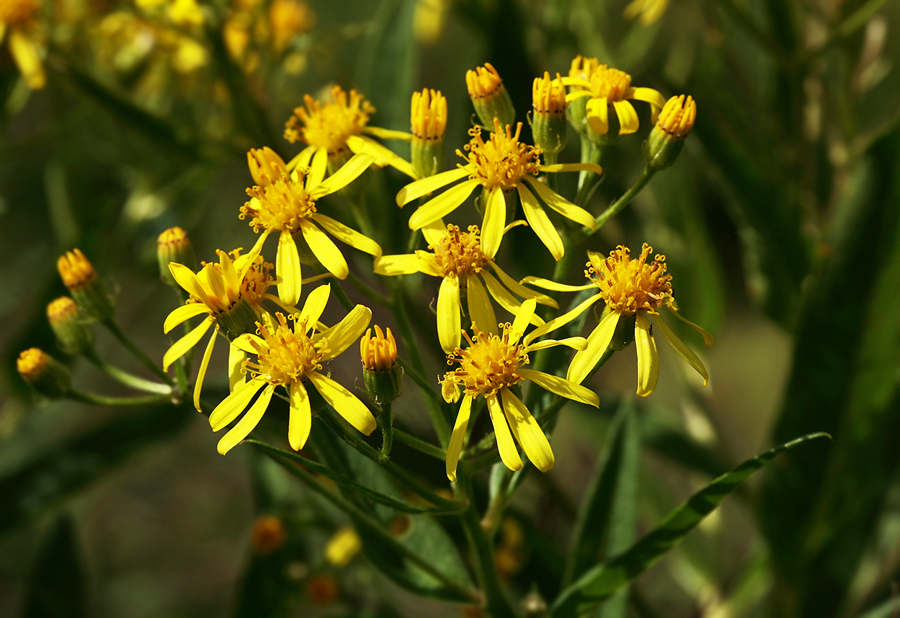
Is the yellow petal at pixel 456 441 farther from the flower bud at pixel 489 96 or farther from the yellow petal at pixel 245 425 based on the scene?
the flower bud at pixel 489 96

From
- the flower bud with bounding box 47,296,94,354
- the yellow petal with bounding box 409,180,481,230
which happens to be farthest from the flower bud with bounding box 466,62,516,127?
the flower bud with bounding box 47,296,94,354

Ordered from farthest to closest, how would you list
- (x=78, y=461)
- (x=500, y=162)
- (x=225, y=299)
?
(x=78, y=461) → (x=500, y=162) → (x=225, y=299)

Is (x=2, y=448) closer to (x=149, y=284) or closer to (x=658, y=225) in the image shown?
(x=149, y=284)

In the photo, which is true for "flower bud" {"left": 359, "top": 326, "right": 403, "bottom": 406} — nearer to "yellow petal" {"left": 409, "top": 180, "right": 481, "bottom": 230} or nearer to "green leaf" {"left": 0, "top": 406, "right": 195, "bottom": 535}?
"yellow petal" {"left": 409, "top": 180, "right": 481, "bottom": 230}

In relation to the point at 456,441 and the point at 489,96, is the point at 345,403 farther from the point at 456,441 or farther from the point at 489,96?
the point at 489,96

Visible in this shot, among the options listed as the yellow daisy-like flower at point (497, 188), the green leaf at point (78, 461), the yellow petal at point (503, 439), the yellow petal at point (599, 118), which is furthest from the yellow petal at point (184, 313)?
the green leaf at point (78, 461)

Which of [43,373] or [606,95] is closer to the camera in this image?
[606,95]

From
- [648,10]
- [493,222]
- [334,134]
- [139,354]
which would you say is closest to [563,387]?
[493,222]
